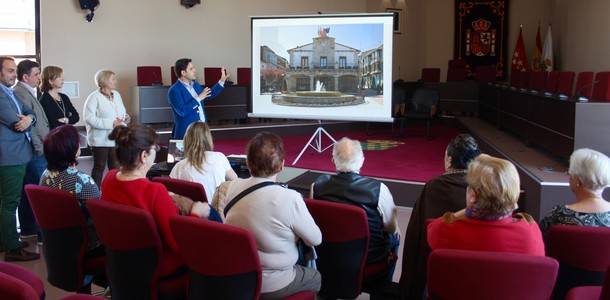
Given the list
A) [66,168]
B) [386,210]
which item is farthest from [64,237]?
[386,210]

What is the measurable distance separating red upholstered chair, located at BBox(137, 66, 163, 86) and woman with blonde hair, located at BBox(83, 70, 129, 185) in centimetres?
455

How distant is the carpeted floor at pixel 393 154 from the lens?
6.39 metres

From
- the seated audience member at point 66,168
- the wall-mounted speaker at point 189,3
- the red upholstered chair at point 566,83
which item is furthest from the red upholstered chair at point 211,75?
the seated audience member at point 66,168

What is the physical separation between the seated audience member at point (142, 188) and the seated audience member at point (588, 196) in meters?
1.56

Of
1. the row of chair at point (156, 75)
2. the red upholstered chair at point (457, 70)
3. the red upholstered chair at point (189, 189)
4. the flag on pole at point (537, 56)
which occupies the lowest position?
the red upholstered chair at point (189, 189)

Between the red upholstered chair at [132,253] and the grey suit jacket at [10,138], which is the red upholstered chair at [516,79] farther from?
the red upholstered chair at [132,253]

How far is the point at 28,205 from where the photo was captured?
407 centimetres

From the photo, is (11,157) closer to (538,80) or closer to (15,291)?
(15,291)

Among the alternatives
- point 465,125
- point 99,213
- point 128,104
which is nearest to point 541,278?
point 99,213

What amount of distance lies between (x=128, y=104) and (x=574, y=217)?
345 inches

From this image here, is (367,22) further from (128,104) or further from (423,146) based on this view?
(128,104)

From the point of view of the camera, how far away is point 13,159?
3828mm

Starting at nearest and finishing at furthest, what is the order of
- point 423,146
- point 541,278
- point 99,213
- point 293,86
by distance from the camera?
point 541,278 → point 99,213 → point 293,86 → point 423,146

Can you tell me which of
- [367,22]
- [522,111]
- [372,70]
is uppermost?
[367,22]
